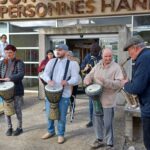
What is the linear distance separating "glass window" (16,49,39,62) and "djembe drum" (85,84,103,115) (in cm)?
721

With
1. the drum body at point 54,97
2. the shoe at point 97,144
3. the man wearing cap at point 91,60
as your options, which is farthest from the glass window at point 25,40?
the shoe at point 97,144

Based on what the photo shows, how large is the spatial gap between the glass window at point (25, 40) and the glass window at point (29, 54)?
0.69 feet

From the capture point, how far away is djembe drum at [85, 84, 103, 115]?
17.9 feet

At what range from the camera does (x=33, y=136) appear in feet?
21.6

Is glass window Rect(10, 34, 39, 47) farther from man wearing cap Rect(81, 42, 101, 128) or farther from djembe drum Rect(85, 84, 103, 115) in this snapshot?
djembe drum Rect(85, 84, 103, 115)

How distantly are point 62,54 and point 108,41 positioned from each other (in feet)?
16.5

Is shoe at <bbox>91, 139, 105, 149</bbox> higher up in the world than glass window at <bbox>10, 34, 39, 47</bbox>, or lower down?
lower down

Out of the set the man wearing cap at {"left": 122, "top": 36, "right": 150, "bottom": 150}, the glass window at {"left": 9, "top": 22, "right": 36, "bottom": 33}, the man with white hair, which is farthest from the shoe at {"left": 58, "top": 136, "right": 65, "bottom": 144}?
the glass window at {"left": 9, "top": 22, "right": 36, "bottom": 33}

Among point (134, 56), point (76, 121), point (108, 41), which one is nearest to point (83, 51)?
point (108, 41)

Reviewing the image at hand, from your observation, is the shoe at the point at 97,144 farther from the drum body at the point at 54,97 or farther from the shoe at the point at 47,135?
the shoe at the point at 47,135

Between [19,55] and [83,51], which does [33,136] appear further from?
[19,55]

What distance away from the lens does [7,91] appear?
6.25m

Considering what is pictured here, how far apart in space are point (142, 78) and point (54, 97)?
7.19 feet

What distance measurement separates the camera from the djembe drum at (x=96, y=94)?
17.9 ft
